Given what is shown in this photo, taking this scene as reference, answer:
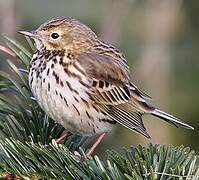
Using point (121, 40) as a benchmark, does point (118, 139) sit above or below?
below

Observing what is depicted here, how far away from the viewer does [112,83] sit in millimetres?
4500

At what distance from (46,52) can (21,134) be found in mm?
835

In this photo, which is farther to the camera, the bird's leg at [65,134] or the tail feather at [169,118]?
the tail feather at [169,118]

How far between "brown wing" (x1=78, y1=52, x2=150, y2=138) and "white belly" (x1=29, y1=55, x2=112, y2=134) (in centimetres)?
7

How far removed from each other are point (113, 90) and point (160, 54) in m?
1.18

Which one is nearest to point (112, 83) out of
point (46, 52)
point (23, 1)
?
point (46, 52)

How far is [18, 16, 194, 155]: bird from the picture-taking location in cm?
416

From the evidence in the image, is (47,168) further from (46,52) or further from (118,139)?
(118,139)

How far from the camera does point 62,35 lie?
4566mm

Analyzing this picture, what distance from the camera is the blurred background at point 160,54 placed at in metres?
5.31

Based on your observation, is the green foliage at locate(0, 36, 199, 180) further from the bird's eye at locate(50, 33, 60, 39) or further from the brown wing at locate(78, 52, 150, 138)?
the bird's eye at locate(50, 33, 60, 39)

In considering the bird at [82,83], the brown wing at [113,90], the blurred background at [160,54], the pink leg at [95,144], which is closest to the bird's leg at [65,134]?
the bird at [82,83]

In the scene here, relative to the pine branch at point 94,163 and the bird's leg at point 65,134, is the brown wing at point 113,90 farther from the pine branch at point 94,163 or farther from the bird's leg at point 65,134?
the pine branch at point 94,163

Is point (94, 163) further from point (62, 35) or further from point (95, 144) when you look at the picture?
point (62, 35)
